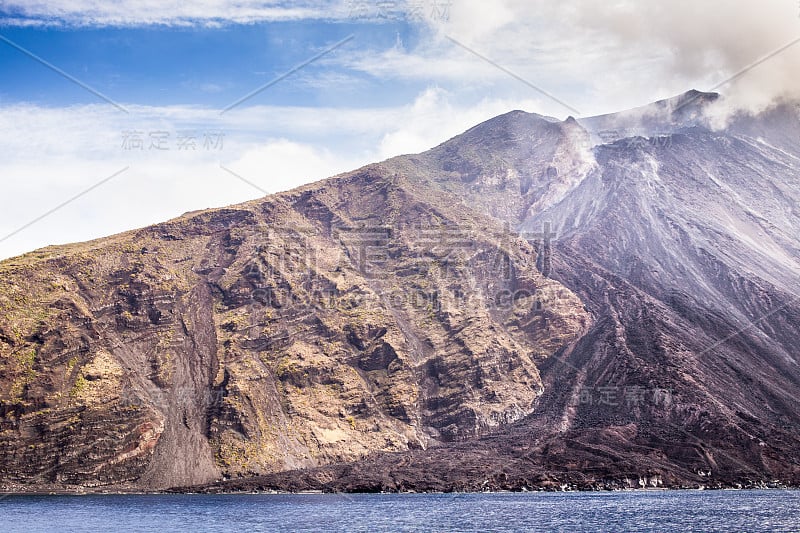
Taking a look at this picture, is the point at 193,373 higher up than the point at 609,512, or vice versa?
the point at 193,373

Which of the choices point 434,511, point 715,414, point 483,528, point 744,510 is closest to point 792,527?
point 744,510

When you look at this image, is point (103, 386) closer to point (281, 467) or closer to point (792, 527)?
point (281, 467)

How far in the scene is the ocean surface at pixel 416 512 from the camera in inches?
4067

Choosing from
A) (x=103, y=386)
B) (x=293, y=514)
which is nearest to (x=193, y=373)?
(x=103, y=386)

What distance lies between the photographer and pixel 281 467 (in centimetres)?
18088

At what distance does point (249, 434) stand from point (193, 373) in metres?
23.9

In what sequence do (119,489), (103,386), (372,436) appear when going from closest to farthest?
(119,489) → (103,386) → (372,436)

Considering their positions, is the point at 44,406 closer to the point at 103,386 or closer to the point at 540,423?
the point at 103,386

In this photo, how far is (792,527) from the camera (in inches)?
3718

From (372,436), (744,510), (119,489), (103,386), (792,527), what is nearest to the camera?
(792,527)

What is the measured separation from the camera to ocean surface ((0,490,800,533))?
103312 millimetres

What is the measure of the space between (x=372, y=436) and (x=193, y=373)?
46981mm

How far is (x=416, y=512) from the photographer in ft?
405

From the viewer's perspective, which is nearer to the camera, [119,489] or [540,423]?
[119,489]
